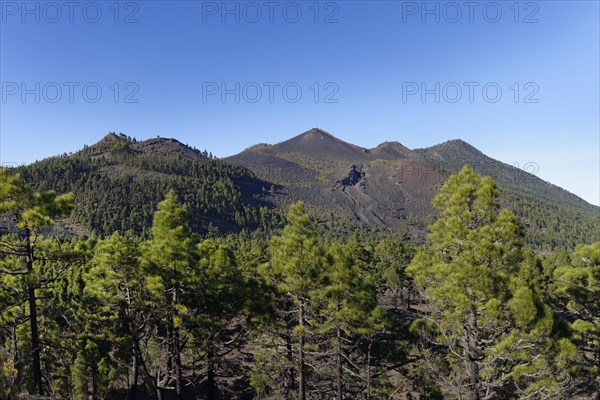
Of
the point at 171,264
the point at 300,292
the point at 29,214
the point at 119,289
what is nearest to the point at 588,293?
the point at 300,292

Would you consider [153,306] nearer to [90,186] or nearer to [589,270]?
[589,270]

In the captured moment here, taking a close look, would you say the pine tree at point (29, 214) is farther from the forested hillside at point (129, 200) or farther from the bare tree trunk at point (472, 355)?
the forested hillside at point (129, 200)

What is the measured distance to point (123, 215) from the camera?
140625 mm

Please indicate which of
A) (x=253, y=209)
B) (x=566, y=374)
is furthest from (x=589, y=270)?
(x=253, y=209)

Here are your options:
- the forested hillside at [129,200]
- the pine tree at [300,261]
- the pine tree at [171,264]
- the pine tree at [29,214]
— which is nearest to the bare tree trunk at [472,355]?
the pine tree at [300,261]

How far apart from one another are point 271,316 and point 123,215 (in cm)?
14010

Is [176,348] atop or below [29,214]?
below

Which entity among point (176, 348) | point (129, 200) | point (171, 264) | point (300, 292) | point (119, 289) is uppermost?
point (129, 200)

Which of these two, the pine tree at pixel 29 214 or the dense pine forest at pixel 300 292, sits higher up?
the pine tree at pixel 29 214

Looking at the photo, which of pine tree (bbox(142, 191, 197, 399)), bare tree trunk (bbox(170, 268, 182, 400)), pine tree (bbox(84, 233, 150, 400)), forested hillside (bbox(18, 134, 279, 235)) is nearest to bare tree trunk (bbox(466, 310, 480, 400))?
pine tree (bbox(142, 191, 197, 399))

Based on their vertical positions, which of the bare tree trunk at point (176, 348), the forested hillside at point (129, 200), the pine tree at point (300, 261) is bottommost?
the bare tree trunk at point (176, 348)

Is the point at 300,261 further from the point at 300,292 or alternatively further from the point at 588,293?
the point at 588,293

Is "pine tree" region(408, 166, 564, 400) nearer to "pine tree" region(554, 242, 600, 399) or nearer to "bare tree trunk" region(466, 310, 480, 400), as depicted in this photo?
"bare tree trunk" region(466, 310, 480, 400)

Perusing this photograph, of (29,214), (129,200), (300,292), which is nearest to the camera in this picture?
(29,214)
